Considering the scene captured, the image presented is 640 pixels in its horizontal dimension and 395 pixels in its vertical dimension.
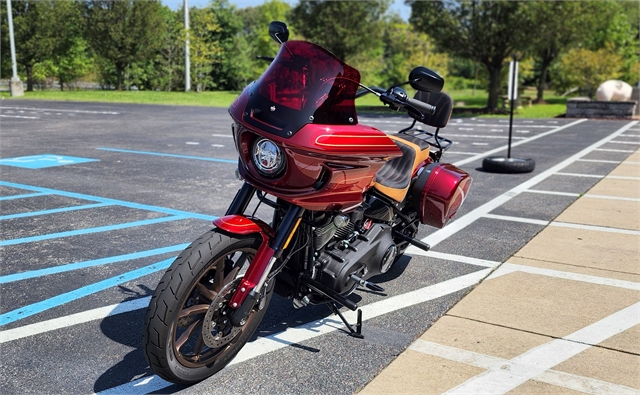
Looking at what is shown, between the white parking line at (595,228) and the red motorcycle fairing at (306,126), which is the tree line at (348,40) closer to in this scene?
the white parking line at (595,228)

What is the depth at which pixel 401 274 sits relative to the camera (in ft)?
16.2

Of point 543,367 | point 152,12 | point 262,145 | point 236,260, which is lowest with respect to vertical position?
point 543,367

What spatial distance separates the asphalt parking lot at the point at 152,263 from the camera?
3320mm

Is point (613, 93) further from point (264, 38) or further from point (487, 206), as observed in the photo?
point (264, 38)

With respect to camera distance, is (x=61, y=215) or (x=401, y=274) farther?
(x=61, y=215)

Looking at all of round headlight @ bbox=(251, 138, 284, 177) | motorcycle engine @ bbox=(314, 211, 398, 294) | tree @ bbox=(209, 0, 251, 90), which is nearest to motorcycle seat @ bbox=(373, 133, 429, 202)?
motorcycle engine @ bbox=(314, 211, 398, 294)

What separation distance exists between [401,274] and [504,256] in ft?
3.59

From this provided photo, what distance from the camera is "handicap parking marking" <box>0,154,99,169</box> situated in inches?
388

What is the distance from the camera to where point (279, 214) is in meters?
3.58

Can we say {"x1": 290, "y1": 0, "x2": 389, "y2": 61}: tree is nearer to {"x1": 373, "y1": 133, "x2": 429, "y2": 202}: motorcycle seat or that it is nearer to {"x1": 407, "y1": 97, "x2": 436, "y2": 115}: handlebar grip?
{"x1": 373, "y1": 133, "x2": 429, "y2": 202}: motorcycle seat

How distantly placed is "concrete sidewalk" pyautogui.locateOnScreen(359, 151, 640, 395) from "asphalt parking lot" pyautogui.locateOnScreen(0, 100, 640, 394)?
0.58ft

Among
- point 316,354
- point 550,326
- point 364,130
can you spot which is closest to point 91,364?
point 316,354

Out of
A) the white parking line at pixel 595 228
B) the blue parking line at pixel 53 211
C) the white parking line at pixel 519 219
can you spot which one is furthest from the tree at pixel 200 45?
the white parking line at pixel 595 228

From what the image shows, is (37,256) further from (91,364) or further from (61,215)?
(91,364)
